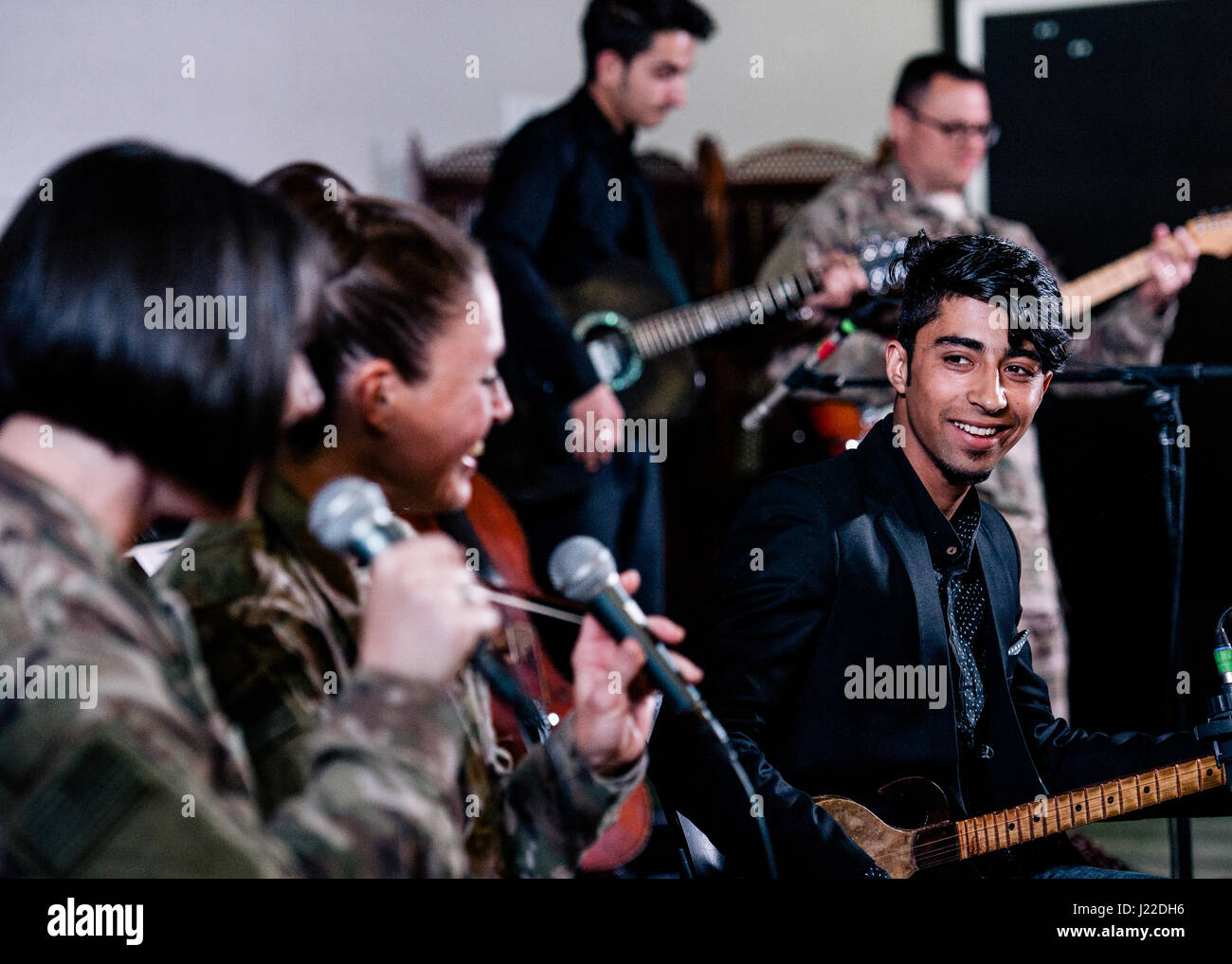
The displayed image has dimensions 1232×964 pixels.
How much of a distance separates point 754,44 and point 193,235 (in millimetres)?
2816

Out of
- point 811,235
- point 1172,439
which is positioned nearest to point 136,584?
point 1172,439

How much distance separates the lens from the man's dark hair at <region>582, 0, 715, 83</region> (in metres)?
2.79

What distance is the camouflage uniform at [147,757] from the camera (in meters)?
0.82

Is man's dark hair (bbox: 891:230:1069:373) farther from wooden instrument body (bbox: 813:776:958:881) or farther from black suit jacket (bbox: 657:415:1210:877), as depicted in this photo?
wooden instrument body (bbox: 813:776:958:881)

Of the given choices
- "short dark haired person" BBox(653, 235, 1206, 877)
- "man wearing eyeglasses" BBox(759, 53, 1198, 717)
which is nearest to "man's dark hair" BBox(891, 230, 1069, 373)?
"short dark haired person" BBox(653, 235, 1206, 877)

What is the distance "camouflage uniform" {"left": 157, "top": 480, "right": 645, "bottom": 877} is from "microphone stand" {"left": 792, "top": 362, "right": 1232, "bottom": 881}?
88cm

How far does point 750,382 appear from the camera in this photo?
3.48 m

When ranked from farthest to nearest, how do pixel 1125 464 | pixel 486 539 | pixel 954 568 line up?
pixel 1125 464, pixel 486 539, pixel 954 568

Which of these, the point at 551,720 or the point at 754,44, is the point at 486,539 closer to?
the point at 551,720

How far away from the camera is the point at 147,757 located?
827 mm

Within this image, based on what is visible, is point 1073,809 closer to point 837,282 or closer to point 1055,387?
point 1055,387

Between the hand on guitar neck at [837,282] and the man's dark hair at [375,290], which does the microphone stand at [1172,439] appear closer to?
the hand on guitar neck at [837,282]

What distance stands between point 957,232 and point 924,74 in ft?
1.60

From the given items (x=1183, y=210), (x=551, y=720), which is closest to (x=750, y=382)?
(x=1183, y=210)
